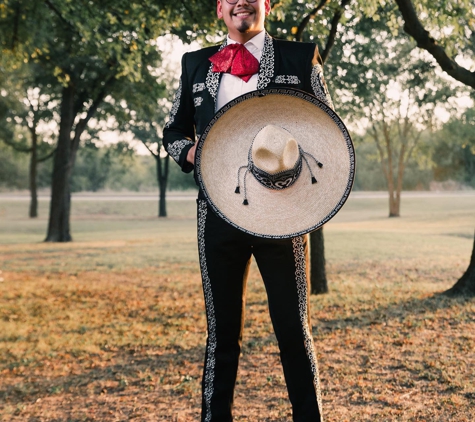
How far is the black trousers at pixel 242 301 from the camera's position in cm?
283

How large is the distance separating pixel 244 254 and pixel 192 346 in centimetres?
376

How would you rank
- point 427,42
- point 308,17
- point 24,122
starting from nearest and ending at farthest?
point 427,42, point 308,17, point 24,122

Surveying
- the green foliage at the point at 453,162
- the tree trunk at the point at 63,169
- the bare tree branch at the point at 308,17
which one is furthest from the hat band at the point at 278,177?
the green foliage at the point at 453,162

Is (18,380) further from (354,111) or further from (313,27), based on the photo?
→ (354,111)

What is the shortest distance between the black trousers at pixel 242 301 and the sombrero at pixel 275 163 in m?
0.15

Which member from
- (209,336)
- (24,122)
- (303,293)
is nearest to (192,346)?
A: (209,336)

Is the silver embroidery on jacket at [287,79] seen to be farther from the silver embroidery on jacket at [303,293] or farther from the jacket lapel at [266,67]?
the silver embroidery on jacket at [303,293]

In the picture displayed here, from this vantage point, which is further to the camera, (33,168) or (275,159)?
(33,168)

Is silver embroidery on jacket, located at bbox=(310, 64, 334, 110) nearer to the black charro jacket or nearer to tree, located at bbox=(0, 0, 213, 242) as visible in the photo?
the black charro jacket

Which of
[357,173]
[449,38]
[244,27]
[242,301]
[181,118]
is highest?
[357,173]

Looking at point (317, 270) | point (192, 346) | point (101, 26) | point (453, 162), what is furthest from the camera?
point (453, 162)

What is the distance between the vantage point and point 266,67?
113 inches

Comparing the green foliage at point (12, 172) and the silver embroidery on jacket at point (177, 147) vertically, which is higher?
the green foliage at point (12, 172)

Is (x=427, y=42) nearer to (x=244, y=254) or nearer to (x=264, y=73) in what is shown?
(x=264, y=73)
